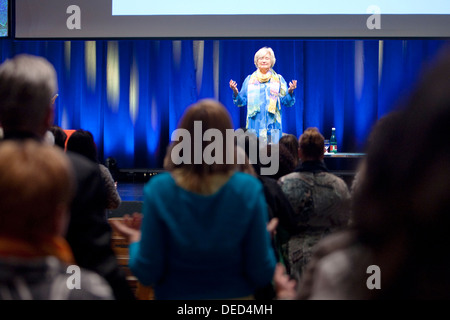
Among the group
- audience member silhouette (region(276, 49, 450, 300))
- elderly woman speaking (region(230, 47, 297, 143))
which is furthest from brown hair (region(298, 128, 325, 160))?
elderly woman speaking (region(230, 47, 297, 143))

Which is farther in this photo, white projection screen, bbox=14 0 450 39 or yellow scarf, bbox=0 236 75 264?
white projection screen, bbox=14 0 450 39

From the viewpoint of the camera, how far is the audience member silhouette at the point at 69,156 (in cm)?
108

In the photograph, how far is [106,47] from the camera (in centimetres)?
769

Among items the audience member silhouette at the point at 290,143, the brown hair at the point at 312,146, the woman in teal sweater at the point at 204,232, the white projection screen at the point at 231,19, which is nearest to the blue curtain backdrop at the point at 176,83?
the white projection screen at the point at 231,19

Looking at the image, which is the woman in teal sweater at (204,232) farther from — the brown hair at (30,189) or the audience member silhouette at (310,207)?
the audience member silhouette at (310,207)

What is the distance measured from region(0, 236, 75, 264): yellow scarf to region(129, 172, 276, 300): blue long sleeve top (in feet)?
1.47

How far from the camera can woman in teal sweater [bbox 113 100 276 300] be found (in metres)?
1.18

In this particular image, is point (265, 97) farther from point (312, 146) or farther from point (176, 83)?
point (312, 146)

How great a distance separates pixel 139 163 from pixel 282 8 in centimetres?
458

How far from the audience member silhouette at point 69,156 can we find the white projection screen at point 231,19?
290 cm

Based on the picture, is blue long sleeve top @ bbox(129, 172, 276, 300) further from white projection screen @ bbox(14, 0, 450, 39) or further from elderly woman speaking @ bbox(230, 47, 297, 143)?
elderly woman speaking @ bbox(230, 47, 297, 143)
